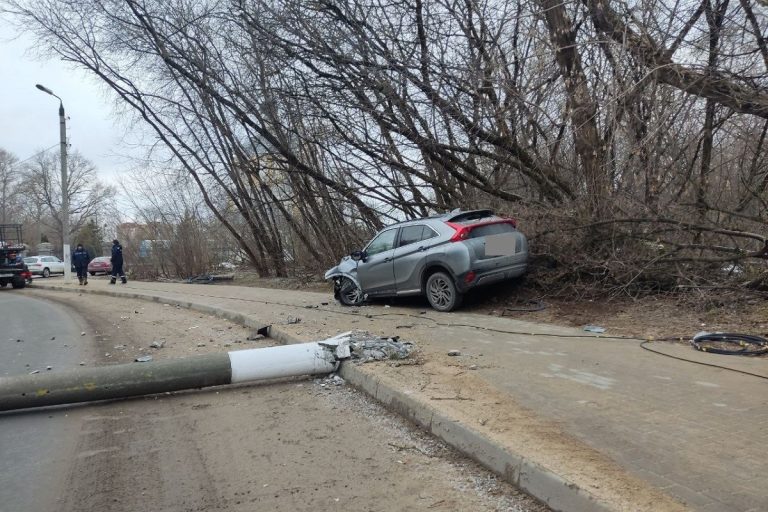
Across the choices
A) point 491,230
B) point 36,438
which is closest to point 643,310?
point 491,230

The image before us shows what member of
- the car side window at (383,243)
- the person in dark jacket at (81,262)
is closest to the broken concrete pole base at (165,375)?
the car side window at (383,243)

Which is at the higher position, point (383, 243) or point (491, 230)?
point (491, 230)

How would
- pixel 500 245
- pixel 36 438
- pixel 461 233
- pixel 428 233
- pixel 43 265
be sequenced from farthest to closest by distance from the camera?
A: pixel 43 265 < pixel 428 233 < pixel 500 245 < pixel 461 233 < pixel 36 438

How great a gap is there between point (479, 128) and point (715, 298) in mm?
5780

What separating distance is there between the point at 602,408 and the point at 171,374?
4.11 m

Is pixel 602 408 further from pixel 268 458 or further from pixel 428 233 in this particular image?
pixel 428 233

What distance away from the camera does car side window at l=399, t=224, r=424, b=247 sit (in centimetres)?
1062

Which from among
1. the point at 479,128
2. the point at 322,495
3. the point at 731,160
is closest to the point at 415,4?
the point at 479,128

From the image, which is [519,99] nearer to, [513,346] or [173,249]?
[513,346]

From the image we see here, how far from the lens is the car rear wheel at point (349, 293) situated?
39.7 feet

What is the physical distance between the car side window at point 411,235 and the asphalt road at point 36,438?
5704mm

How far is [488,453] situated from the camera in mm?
3867

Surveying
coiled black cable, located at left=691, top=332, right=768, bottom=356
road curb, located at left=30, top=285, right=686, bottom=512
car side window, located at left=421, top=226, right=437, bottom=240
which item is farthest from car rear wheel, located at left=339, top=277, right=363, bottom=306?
coiled black cable, located at left=691, top=332, right=768, bottom=356

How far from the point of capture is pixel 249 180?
2092cm
